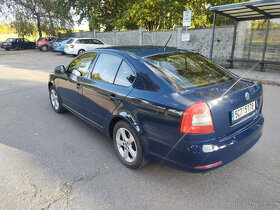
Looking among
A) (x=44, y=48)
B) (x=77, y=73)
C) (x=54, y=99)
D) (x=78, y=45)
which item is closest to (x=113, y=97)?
(x=77, y=73)

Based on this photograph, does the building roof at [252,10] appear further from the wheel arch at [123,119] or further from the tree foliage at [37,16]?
the tree foliage at [37,16]

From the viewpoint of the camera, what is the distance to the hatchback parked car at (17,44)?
91.9ft

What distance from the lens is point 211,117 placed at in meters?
2.23

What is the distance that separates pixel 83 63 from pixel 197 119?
2.53m

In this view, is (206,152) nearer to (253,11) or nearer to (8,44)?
(253,11)

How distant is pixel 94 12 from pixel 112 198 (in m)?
24.0

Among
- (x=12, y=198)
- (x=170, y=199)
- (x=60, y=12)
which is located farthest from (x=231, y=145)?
(x=60, y=12)

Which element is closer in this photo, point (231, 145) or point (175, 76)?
point (231, 145)

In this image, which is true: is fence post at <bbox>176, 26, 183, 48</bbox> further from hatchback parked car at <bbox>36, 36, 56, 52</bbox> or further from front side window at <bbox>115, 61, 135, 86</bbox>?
hatchback parked car at <bbox>36, 36, 56, 52</bbox>

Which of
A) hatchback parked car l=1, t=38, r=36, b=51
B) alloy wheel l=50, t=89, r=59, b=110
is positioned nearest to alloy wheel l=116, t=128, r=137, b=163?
alloy wheel l=50, t=89, r=59, b=110

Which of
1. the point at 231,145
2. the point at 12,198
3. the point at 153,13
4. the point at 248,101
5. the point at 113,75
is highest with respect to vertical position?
the point at 153,13

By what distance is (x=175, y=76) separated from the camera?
270 cm

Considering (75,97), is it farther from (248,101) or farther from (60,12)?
(60,12)

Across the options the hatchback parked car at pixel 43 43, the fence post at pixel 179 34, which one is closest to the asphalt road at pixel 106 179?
the fence post at pixel 179 34
